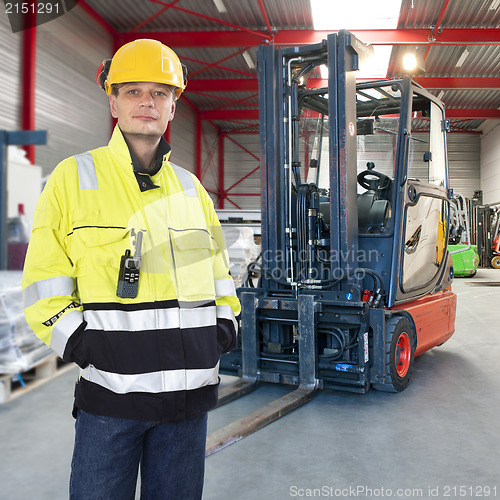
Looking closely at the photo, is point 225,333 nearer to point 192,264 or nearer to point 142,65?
point 192,264

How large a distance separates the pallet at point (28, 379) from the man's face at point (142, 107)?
293 centimetres

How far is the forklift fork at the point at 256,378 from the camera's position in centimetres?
315

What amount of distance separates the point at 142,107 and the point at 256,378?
3.10 m

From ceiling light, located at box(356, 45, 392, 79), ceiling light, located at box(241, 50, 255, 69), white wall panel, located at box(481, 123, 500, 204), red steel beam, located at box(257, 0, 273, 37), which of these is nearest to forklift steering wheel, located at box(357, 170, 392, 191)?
red steel beam, located at box(257, 0, 273, 37)

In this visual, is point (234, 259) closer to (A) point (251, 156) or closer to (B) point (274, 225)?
(B) point (274, 225)

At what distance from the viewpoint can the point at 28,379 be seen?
4312mm

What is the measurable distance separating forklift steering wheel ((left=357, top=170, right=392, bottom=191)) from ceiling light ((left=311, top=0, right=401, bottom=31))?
715 centimetres

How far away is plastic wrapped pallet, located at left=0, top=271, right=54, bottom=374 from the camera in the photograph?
364 centimetres

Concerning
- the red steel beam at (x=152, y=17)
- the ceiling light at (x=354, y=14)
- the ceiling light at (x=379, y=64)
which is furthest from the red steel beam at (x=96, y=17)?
the ceiling light at (x=379, y=64)

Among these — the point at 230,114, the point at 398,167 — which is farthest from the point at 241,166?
the point at 398,167

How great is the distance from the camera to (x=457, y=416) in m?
3.64

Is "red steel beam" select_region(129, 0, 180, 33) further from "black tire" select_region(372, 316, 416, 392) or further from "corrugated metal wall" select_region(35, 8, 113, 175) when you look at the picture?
"black tire" select_region(372, 316, 416, 392)

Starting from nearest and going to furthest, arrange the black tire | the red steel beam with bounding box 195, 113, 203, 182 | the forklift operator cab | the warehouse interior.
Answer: the warehouse interior, the black tire, the forklift operator cab, the red steel beam with bounding box 195, 113, 203, 182

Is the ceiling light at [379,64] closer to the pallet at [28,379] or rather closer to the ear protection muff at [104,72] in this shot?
the pallet at [28,379]
